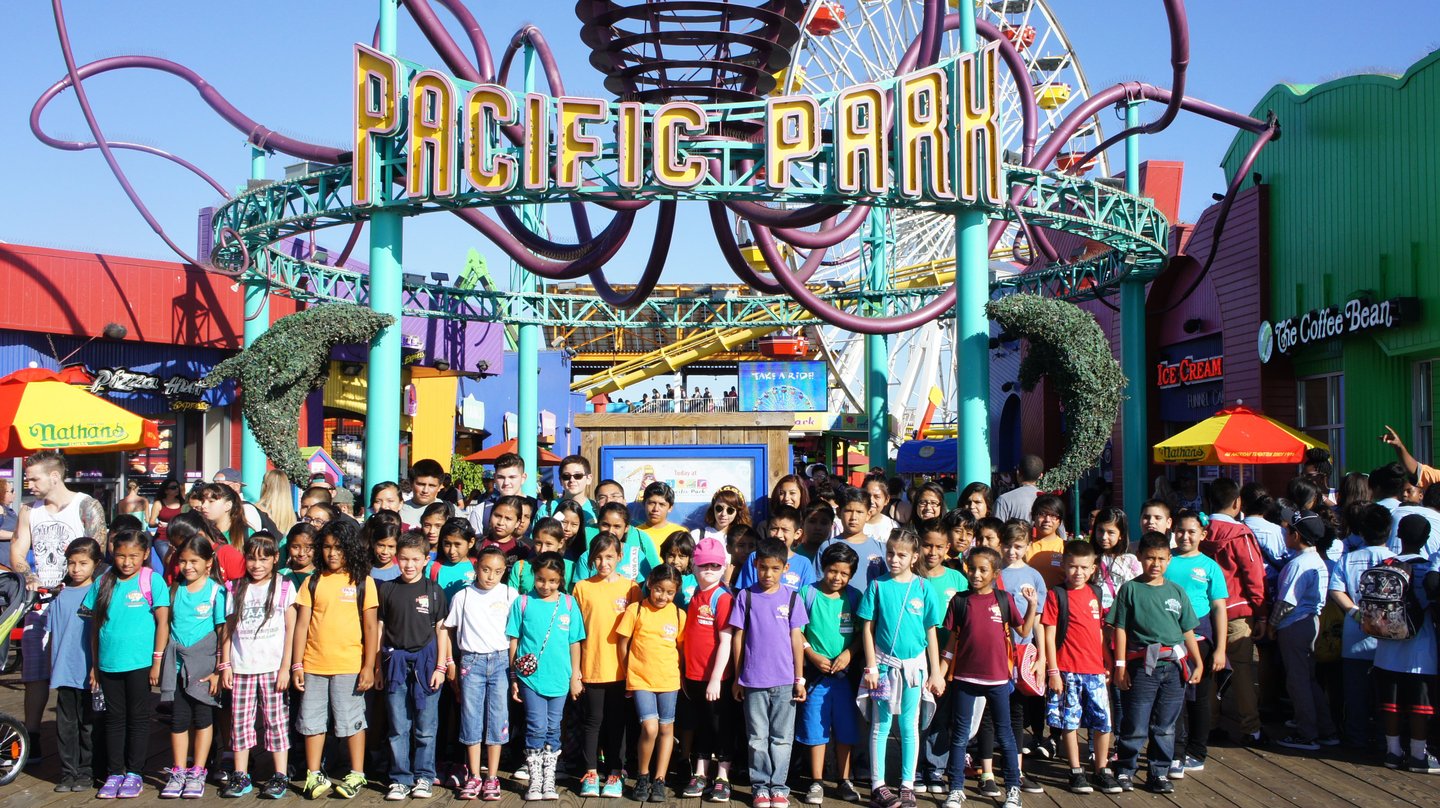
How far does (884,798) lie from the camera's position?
257 inches

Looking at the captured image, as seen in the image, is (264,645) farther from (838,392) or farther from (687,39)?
(838,392)

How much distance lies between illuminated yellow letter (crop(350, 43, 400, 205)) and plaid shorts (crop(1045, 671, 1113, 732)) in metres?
9.26

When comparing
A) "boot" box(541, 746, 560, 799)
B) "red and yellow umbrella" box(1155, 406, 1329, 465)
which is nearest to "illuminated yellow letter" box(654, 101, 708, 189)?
"red and yellow umbrella" box(1155, 406, 1329, 465)

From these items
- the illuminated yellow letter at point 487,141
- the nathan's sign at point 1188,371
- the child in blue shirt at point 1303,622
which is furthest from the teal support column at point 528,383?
the child in blue shirt at point 1303,622

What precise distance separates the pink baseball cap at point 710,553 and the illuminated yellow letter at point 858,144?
655 cm

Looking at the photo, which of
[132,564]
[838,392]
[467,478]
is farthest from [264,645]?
[838,392]

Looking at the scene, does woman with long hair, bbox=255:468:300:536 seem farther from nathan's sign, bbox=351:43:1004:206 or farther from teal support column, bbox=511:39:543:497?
teal support column, bbox=511:39:543:497

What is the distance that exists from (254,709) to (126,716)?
0.73m

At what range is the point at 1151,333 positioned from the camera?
2192 cm

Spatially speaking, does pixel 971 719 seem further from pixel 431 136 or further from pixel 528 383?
pixel 528 383

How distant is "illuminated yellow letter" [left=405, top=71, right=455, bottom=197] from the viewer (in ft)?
42.1

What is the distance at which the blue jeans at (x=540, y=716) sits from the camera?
6.75 m

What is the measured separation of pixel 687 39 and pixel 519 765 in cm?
978

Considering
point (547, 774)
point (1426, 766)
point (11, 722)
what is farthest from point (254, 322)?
point (1426, 766)
